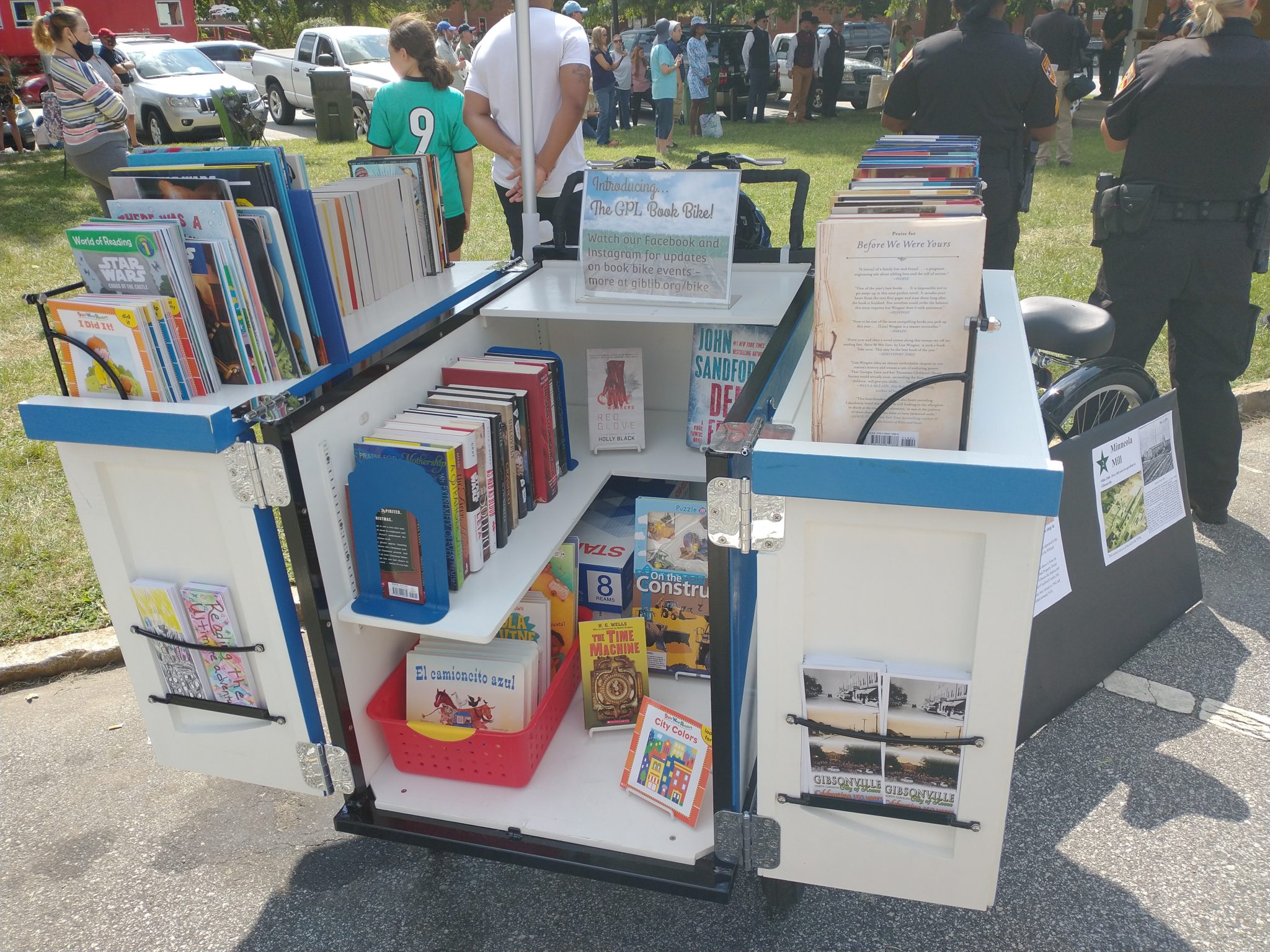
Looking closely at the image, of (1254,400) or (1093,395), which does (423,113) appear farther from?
(1254,400)

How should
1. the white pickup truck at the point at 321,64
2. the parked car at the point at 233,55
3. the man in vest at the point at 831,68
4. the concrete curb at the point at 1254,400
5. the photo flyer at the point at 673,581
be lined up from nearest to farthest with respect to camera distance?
the photo flyer at the point at 673,581, the concrete curb at the point at 1254,400, the white pickup truck at the point at 321,64, the man in vest at the point at 831,68, the parked car at the point at 233,55

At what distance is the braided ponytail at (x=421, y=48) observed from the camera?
15.9ft

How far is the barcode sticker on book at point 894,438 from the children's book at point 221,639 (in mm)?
1371

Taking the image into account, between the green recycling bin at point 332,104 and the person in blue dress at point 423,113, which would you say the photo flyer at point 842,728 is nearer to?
the person in blue dress at point 423,113

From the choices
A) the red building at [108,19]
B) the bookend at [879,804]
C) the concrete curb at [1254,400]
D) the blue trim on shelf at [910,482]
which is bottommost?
the concrete curb at [1254,400]

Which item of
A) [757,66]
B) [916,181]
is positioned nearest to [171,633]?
[916,181]

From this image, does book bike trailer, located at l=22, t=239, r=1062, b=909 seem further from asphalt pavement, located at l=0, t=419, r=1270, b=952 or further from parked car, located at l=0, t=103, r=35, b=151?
parked car, located at l=0, t=103, r=35, b=151

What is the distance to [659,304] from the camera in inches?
97.7

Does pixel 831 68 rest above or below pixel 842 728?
above

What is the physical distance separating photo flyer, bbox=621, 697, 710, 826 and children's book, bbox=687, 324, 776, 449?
2.85 feet

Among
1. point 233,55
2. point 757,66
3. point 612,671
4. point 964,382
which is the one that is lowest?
point 612,671

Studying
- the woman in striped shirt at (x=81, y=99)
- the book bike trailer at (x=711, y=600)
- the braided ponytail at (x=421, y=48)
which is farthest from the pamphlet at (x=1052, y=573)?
the woman in striped shirt at (x=81, y=99)

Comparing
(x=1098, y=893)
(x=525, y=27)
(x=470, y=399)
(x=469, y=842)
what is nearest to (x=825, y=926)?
(x=1098, y=893)

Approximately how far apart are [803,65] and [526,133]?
553 inches
